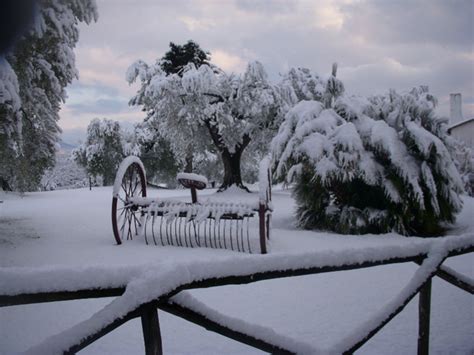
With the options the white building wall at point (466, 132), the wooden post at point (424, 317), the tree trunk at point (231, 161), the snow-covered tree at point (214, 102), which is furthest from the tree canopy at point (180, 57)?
the wooden post at point (424, 317)

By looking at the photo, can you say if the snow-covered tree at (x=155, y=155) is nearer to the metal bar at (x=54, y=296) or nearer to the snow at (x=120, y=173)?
the snow at (x=120, y=173)

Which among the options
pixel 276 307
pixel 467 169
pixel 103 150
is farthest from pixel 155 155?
pixel 276 307

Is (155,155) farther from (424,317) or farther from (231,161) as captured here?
(424,317)

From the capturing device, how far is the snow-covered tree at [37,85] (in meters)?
3.20

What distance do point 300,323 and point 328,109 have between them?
10.9 ft

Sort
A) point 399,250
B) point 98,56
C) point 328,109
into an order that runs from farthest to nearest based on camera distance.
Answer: point 98,56 < point 328,109 < point 399,250

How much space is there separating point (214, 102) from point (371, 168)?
18.7 feet

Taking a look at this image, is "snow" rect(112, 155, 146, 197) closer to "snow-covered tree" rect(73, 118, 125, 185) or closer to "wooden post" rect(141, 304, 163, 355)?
"wooden post" rect(141, 304, 163, 355)

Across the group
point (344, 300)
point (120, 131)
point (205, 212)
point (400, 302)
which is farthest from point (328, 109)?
point (120, 131)

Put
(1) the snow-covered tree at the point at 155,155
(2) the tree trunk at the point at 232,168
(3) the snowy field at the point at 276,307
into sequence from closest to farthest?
(3) the snowy field at the point at 276,307 → (2) the tree trunk at the point at 232,168 → (1) the snow-covered tree at the point at 155,155

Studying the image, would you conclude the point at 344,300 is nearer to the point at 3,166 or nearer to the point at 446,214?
the point at 446,214

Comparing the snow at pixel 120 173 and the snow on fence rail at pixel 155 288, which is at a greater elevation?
the snow at pixel 120 173

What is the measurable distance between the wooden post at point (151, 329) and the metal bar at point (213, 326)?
0.08 feet

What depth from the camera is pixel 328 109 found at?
469 cm
